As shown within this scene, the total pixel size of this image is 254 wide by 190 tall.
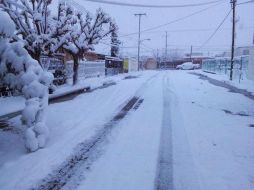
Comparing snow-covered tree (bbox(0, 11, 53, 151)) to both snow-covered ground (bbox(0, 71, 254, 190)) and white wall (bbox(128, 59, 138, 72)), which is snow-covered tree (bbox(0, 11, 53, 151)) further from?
white wall (bbox(128, 59, 138, 72))

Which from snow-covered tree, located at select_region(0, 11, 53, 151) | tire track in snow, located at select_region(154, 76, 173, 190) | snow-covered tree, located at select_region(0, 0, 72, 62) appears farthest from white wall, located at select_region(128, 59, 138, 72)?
snow-covered tree, located at select_region(0, 11, 53, 151)

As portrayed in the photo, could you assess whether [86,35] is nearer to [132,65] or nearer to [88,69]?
[88,69]

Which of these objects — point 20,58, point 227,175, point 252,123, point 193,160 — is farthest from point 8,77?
point 252,123

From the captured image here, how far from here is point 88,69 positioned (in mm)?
29219

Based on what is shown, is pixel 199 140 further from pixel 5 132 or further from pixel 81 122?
pixel 5 132

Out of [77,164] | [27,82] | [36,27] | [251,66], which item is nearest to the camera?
[77,164]

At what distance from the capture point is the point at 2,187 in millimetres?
4727

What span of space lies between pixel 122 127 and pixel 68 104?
4.96m

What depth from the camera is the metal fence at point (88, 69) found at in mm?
23781

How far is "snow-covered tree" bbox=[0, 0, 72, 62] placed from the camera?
1442 cm

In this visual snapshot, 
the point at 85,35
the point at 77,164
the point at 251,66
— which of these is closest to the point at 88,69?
the point at 85,35

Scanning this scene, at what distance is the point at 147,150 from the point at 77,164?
5.27ft

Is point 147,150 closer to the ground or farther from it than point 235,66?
closer to the ground

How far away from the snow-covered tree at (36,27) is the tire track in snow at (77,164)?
25.7 ft
